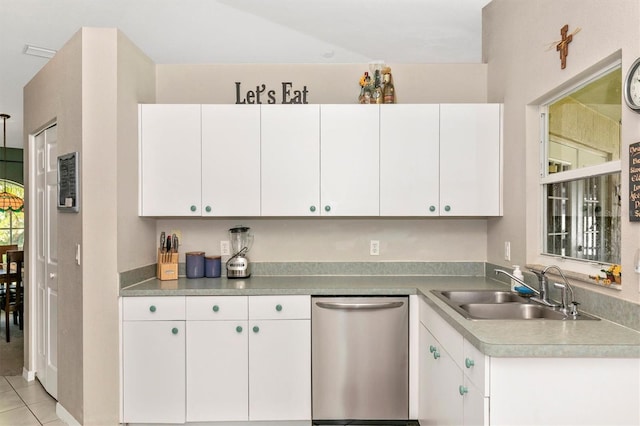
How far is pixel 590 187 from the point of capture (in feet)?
6.79

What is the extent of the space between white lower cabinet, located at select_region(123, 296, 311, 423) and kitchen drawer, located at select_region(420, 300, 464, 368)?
0.88 meters

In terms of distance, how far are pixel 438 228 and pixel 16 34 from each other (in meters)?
4.08

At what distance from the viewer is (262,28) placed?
3727mm

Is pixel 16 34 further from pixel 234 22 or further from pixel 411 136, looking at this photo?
pixel 411 136

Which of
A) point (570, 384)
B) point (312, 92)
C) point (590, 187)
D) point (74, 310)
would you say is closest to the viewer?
point (570, 384)

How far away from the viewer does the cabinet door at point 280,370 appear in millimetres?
2523

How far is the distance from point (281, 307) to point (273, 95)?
5.08ft

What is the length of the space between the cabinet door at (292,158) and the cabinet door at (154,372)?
0.99m

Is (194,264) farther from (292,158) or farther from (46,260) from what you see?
(46,260)

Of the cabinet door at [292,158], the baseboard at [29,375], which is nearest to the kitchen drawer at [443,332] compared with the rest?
the cabinet door at [292,158]

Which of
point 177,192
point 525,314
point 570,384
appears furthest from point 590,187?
point 177,192

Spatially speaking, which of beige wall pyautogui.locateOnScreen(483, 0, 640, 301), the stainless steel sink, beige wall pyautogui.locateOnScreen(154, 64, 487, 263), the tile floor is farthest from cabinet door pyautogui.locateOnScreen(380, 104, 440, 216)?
the tile floor

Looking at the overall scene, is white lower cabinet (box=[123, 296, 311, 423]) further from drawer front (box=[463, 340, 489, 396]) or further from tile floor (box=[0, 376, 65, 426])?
drawer front (box=[463, 340, 489, 396])

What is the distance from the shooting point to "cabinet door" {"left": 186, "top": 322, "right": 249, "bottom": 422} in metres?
2.51
